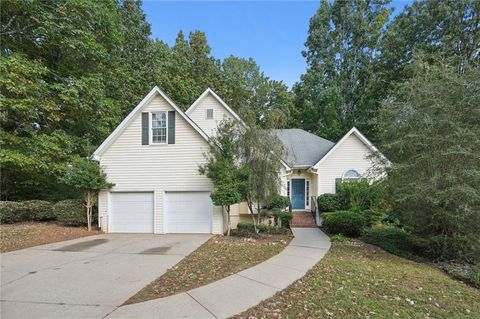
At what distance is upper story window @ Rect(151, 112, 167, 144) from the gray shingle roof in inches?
293

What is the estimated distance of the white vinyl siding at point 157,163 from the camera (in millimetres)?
11883

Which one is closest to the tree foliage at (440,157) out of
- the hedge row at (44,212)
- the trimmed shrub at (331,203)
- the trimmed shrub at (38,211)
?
the trimmed shrub at (331,203)

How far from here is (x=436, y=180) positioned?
729 centimetres

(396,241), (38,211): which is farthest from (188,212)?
(396,241)

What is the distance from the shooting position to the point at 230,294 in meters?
4.97

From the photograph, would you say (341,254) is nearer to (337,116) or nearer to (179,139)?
(179,139)

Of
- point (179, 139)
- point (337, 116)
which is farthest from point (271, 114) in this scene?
point (337, 116)

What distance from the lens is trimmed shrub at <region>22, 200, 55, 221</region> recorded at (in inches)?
528

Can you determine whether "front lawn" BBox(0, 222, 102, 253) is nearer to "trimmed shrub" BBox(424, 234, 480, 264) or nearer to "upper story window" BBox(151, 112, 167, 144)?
"upper story window" BBox(151, 112, 167, 144)

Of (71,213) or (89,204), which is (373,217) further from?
(71,213)

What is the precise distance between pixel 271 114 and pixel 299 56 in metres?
21.7

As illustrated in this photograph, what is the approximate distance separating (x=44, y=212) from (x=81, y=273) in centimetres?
970

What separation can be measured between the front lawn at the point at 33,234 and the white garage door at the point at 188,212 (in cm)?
328

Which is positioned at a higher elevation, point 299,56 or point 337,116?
point 299,56
